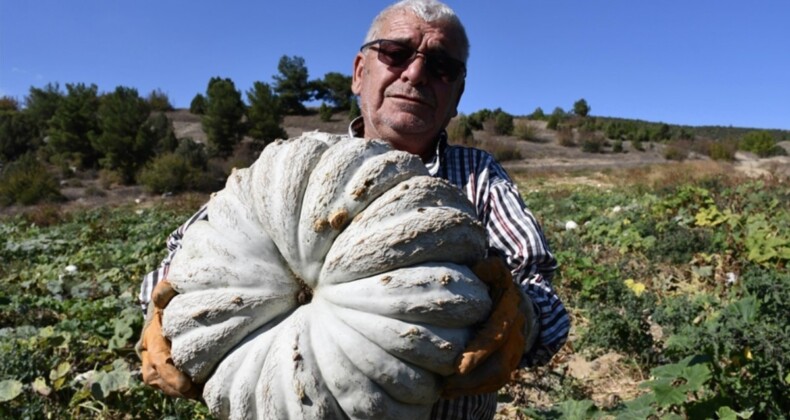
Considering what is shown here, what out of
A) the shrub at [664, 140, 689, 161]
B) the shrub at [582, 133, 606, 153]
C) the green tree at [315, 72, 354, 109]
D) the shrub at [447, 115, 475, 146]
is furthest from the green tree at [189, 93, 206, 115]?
the shrub at [664, 140, 689, 161]

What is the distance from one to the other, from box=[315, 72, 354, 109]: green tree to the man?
1713 inches

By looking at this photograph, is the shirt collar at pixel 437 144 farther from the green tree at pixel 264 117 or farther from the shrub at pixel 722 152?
the shrub at pixel 722 152

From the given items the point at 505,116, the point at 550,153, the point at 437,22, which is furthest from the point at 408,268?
the point at 505,116

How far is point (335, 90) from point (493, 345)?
149ft

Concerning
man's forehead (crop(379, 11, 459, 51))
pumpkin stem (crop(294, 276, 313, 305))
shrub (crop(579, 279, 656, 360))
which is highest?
man's forehead (crop(379, 11, 459, 51))

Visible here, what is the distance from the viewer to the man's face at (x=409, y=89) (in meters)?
1.96

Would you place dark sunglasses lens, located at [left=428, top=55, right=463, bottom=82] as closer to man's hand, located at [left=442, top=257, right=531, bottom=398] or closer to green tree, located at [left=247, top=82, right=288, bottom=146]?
man's hand, located at [left=442, top=257, right=531, bottom=398]

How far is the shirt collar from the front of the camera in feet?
6.81

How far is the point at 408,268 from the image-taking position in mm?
1355

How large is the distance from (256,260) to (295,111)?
45.5 metres

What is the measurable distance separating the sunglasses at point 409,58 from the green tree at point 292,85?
4406cm

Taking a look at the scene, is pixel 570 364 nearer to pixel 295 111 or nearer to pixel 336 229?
pixel 336 229

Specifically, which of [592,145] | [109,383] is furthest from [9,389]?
[592,145]

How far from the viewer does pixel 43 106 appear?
35.9 m
